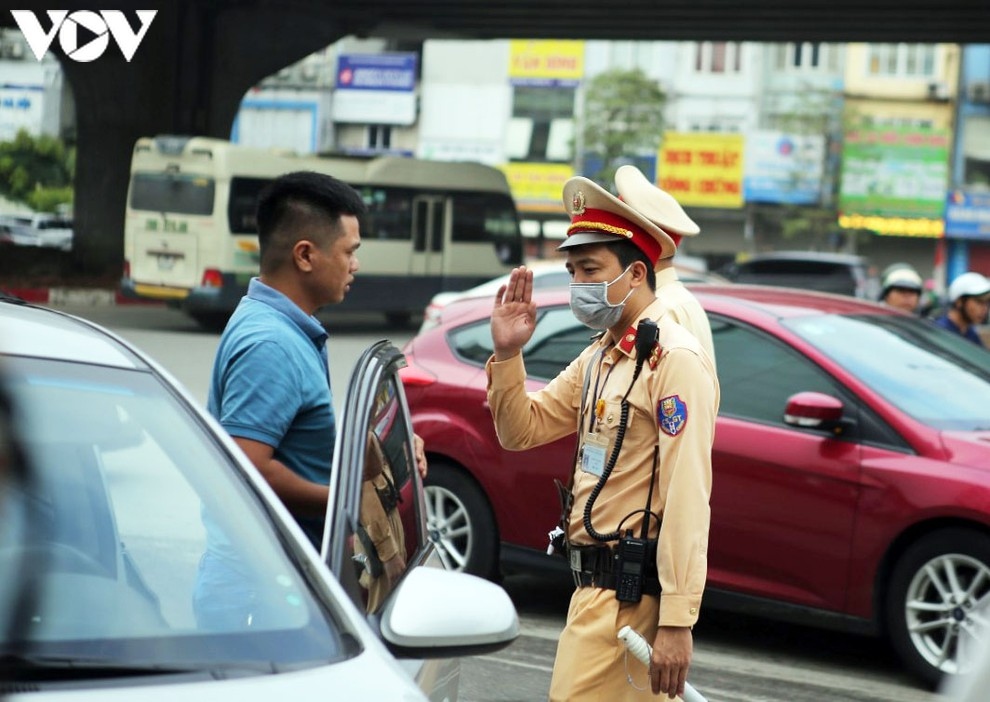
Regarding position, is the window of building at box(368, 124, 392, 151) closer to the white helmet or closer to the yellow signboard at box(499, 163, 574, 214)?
the yellow signboard at box(499, 163, 574, 214)

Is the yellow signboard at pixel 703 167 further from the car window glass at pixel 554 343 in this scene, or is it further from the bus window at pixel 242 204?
the car window glass at pixel 554 343

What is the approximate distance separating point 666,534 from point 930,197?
56.0m

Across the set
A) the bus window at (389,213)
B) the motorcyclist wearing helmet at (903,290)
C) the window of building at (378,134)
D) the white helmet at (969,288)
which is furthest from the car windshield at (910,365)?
the window of building at (378,134)

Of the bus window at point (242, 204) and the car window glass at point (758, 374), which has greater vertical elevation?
the bus window at point (242, 204)

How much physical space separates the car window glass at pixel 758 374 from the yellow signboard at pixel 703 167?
5206 centimetres

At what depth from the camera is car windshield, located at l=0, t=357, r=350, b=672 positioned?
7.48 feet

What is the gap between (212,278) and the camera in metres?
25.9

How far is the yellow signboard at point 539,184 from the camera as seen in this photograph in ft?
198

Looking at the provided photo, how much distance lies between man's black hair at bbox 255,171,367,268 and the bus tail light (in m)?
22.4

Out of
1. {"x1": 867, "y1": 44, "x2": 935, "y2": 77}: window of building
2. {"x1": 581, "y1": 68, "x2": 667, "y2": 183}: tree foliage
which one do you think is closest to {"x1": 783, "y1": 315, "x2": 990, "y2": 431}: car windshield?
{"x1": 581, "y1": 68, "x2": 667, "y2": 183}: tree foliage

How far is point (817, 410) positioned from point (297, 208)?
10.3 ft

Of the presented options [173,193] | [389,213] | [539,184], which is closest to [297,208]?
[173,193]

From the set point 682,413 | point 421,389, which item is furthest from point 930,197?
point 682,413

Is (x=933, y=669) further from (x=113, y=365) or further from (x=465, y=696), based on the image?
(x=113, y=365)
